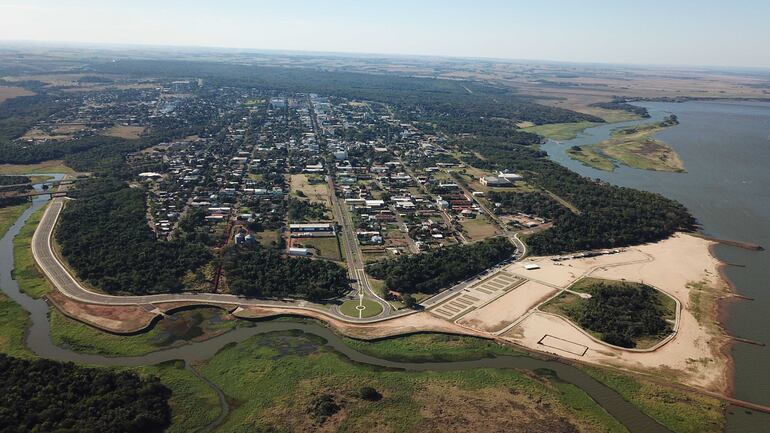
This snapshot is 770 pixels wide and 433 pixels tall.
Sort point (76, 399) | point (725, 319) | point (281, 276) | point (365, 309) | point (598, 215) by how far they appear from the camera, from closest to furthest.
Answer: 1. point (76, 399)
2. point (365, 309)
3. point (725, 319)
4. point (281, 276)
5. point (598, 215)

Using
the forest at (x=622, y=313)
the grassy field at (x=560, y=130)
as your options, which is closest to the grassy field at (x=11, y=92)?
the grassy field at (x=560, y=130)

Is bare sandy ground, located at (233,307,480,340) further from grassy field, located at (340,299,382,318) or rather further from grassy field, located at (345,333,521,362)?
grassy field, located at (340,299,382,318)

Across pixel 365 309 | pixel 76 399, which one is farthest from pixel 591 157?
pixel 76 399

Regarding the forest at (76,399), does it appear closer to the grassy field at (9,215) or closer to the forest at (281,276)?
the forest at (281,276)

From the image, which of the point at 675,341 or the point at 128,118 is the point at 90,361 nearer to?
the point at 675,341

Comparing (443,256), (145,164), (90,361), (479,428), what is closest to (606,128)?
(443,256)

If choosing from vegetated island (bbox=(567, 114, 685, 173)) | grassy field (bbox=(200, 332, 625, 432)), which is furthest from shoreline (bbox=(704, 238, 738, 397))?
vegetated island (bbox=(567, 114, 685, 173))

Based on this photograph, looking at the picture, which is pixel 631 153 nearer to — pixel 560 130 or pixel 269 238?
pixel 560 130
